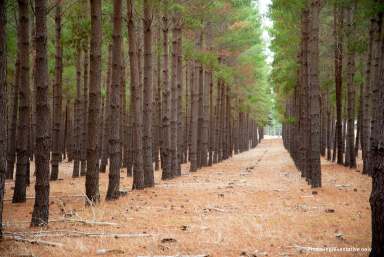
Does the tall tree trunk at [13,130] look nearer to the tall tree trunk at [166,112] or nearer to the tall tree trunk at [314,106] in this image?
the tall tree trunk at [166,112]

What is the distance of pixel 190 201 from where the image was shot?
1098 cm

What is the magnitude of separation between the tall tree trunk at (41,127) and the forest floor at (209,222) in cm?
35

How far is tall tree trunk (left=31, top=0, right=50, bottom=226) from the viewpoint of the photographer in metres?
7.64

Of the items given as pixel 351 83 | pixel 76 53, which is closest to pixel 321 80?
pixel 351 83

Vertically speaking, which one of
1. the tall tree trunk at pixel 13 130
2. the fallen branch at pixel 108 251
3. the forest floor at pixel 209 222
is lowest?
the forest floor at pixel 209 222

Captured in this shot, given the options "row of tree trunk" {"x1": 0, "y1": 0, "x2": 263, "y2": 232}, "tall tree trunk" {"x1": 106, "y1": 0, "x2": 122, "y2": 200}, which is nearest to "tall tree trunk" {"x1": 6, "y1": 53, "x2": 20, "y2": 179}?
"row of tree trunk" {"x1": 0, "y1": 0, "x2": 263, "y2": 232}

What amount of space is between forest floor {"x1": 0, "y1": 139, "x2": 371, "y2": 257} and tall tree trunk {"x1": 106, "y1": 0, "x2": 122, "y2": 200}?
491 mm

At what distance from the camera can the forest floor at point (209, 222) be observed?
19.8 ft

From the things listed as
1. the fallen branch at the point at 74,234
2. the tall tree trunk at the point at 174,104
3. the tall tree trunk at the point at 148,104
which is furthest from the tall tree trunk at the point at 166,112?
the fallen branch at the point at 74,234

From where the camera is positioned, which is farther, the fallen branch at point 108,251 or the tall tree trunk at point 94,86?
the tall tree trunk at point 94,86

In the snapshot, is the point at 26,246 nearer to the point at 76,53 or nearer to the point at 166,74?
the point at 166,74

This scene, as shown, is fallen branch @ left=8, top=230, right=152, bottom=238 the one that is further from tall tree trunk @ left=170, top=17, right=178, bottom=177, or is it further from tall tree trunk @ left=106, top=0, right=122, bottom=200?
tall tree trunk @ left=170, top=17, right=178, bottom=177

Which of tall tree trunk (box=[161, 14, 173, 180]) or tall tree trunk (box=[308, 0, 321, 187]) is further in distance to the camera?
tall tree trunk (box=[161, 14, 173, 180])

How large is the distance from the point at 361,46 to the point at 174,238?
11.9 metres
